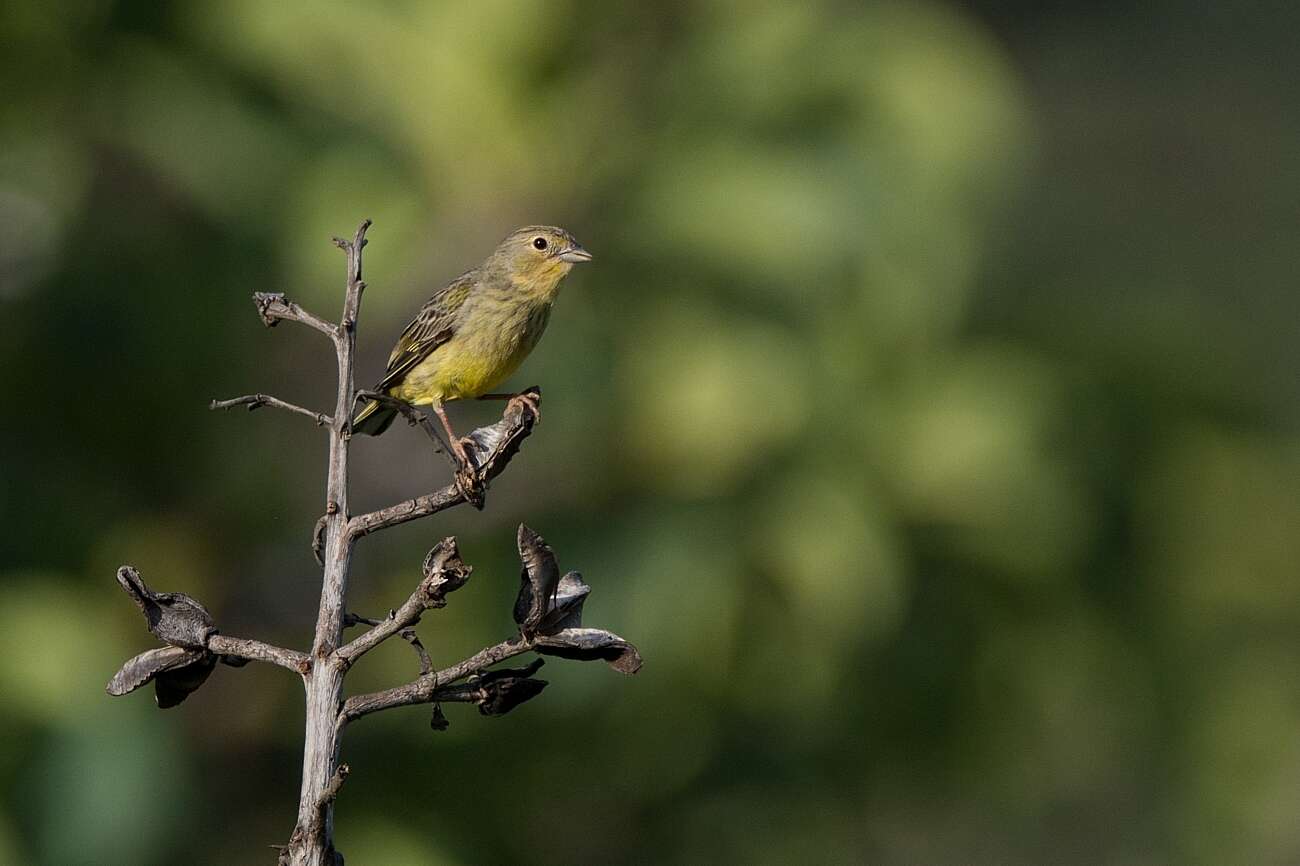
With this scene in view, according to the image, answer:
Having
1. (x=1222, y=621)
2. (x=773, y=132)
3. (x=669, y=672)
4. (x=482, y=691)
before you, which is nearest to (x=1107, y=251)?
(x=1222, y=621)

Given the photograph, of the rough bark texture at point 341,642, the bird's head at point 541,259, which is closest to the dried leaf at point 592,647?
Result: the rough bark texture at point 341,642

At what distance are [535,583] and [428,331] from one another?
6.37 ft

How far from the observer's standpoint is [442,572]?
3.49 feet

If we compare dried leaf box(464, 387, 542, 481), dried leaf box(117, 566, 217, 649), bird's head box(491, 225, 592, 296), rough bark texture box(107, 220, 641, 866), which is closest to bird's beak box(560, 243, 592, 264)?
bird's head box(491, 225, 592, 296)

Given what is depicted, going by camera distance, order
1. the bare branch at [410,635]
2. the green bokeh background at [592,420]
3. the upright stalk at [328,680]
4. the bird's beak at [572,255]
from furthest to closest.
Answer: the green bokeh background at [592,420] → the bird's beak at [572,255] → the bare branch at [410,635] → the upright stalk at [328,680]

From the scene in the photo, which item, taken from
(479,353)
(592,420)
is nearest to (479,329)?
(479,353)

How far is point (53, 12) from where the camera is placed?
5352mm

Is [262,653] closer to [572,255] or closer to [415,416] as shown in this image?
[415,416]

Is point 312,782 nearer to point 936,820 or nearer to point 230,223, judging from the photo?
point 230,223

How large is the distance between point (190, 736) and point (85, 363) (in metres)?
1.40

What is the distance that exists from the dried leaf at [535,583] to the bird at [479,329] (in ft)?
5.31

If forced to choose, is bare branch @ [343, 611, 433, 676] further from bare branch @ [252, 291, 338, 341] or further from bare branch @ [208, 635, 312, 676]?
bare branch @ [252, 291, 338, 341]

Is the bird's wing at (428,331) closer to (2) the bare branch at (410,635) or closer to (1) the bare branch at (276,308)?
(1) the bare branch at (276,308)

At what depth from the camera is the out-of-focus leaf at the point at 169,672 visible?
106 cm
